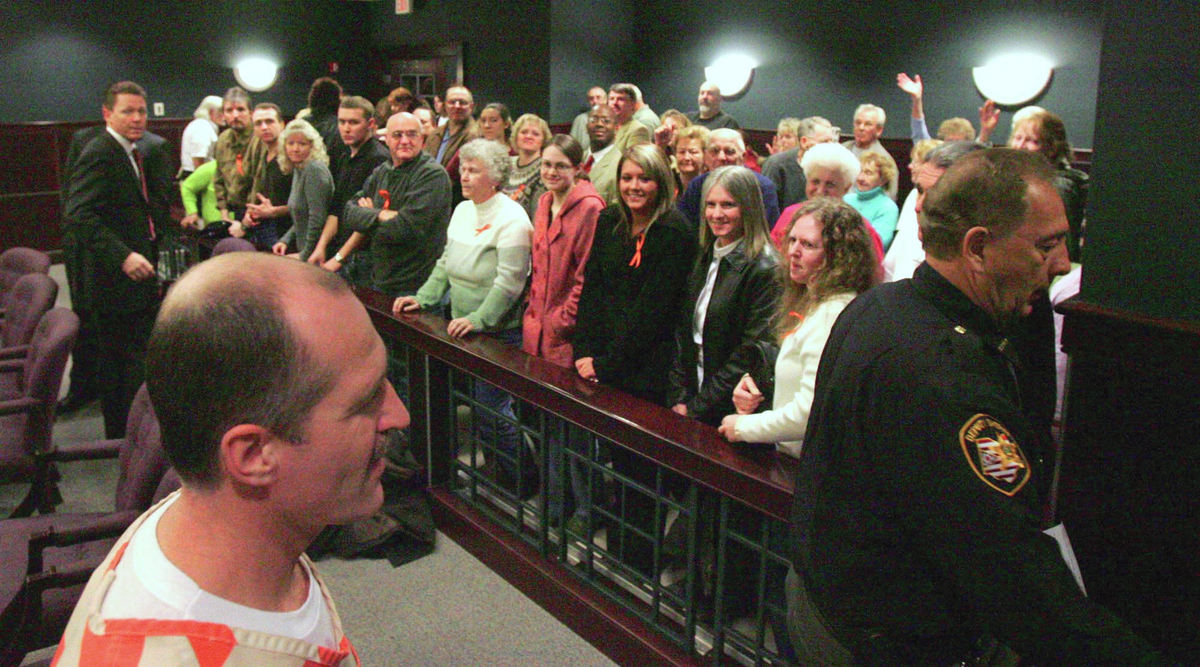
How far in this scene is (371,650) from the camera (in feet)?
9.31

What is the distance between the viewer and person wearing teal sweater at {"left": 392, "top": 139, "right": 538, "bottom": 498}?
3605 millimetres

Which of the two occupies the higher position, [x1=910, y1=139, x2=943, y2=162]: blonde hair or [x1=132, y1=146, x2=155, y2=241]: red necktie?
[x1=910, y1=139, x2=943, y2=162]: blonde hair

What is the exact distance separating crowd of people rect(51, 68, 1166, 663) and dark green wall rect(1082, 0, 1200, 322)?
17cm

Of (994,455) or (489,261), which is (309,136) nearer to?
(489,261)

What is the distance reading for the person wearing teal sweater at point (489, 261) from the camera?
11.8 ft

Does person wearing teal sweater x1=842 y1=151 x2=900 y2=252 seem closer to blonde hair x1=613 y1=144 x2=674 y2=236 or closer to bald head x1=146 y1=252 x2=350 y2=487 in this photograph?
blonde hair x1=613 y1=144 x2=674 y2=236

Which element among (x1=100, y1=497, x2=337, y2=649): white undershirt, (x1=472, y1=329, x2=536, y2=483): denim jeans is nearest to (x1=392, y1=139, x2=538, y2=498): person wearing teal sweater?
(x1=472, y1=329, x2=536, y2=483): denim jeans

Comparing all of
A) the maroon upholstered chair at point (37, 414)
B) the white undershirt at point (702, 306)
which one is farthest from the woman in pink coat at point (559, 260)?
the maroon upholstered chair at point (37, 414)

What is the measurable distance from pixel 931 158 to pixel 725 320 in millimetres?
848

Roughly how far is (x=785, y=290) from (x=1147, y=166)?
900mm

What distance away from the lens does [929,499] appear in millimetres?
1335

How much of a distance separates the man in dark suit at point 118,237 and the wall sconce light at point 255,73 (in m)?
6.75

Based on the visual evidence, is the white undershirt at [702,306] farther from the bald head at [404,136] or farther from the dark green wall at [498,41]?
the dark green wall at [498,41]

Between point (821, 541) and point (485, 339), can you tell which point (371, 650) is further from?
point (821, 541)
